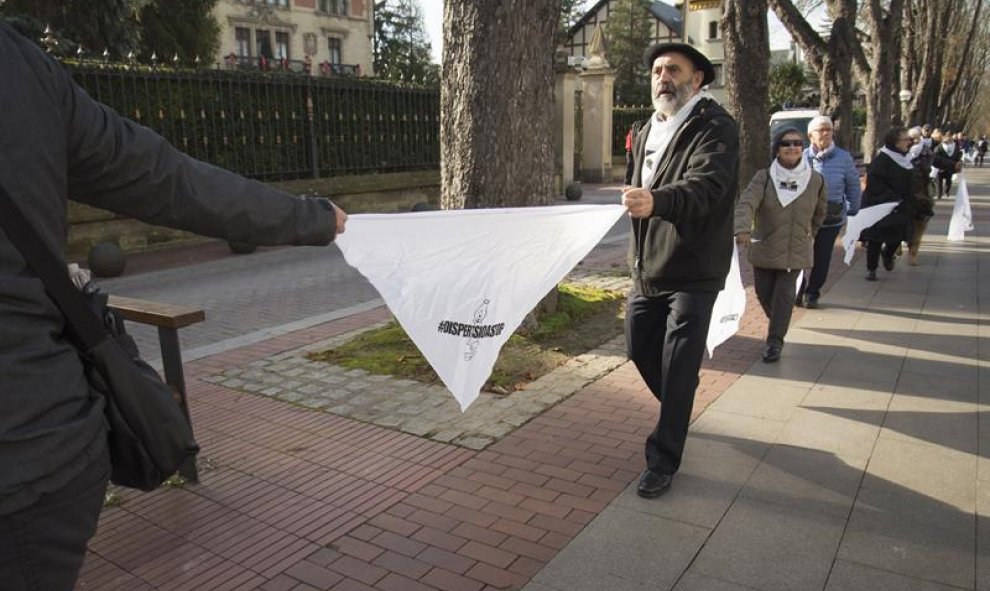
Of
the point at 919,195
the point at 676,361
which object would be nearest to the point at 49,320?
the point at 676,361

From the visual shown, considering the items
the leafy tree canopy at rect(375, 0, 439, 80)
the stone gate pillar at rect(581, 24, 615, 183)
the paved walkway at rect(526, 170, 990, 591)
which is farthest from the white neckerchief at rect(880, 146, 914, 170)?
the leafy tree canopy at rect(375, 0, 439, 80)

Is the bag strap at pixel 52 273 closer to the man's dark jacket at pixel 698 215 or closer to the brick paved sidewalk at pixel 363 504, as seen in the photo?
the brick paved sidewalk at pixel 363 504

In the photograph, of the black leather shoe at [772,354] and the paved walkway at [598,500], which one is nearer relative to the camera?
the paved walkway at [598,500]

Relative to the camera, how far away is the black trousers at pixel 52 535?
60.7 inches

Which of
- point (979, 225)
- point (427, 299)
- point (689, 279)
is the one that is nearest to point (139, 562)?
point (427, 299)

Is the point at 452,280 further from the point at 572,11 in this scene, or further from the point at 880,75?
the point at 572,11

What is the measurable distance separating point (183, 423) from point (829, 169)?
7151 millimetres

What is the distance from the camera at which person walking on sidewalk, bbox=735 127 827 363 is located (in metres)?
5.93

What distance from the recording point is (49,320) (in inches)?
63.5

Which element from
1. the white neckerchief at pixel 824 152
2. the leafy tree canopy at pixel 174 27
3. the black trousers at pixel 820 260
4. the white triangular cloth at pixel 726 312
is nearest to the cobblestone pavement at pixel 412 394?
the white triangular cloth at pixel 726 312

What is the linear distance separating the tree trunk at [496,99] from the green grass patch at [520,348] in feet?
3.84

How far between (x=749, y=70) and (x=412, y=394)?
8.03 meters

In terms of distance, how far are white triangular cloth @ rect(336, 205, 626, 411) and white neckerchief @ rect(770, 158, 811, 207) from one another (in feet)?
10.3

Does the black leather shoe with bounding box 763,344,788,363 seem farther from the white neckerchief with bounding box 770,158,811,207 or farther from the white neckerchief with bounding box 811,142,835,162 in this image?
the white neckerchief with bounding box 811,142,835,162
